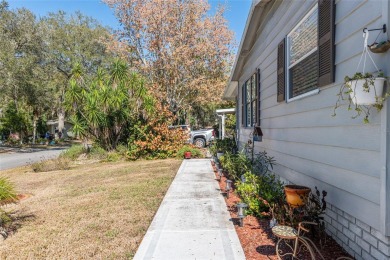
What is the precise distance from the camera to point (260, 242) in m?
3.52

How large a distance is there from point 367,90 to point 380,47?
33cm

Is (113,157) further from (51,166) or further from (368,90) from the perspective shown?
(368,90)

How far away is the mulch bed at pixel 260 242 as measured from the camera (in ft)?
10.1

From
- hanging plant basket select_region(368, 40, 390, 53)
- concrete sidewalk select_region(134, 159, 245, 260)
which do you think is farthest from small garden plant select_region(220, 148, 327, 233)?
hanging plant basket select_region(368, 40, 390, 53)

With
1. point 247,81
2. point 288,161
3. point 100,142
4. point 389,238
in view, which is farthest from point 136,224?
point 100,142

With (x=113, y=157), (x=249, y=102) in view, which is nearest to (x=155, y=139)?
(x=113, y=157)

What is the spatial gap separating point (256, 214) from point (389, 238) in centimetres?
232

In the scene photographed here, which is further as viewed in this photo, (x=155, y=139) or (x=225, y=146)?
(x=155, y=139)

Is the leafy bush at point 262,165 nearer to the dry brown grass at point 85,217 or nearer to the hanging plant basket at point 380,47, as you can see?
the dry brown grass at point 85,217

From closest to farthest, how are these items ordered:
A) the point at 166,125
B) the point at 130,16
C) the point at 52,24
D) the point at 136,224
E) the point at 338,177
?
the point at 338,177 → the point at 136,224 → the point at 166,125 → the point at 130,16 → the point at 52,24

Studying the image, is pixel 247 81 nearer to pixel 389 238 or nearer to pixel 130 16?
pixel 389 238

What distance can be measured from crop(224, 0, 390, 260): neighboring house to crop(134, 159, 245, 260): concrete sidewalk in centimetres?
123

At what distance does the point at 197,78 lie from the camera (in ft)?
66.1

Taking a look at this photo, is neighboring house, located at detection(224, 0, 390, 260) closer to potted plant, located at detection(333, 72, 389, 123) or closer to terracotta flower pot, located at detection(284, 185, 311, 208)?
potted plant, located at detection(333, 72, 389, 123)
